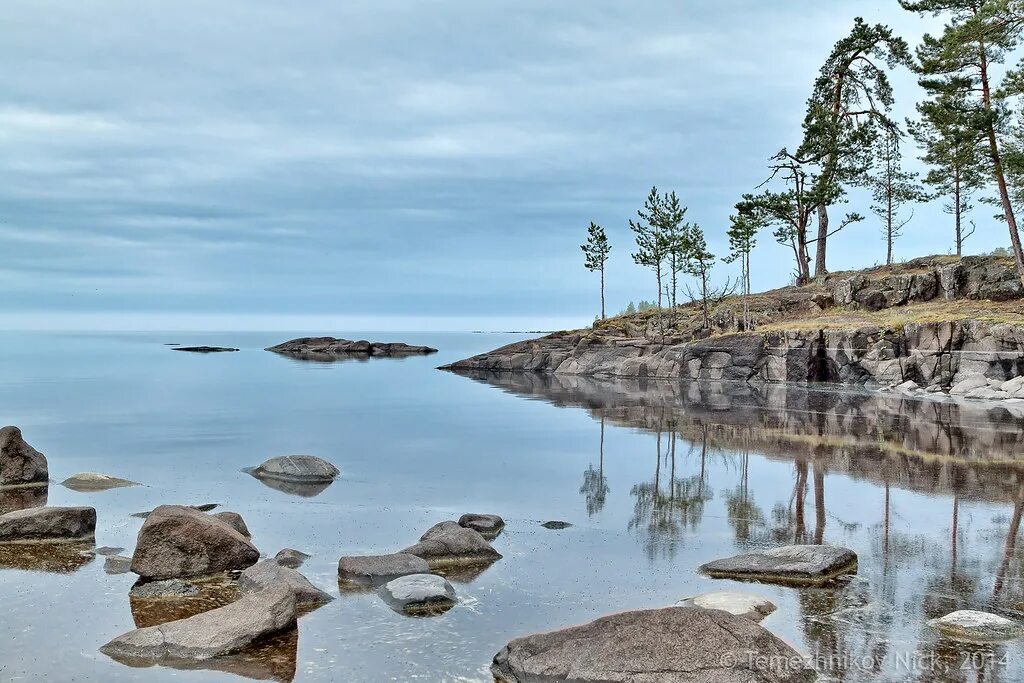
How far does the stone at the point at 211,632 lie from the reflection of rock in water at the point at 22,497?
10097 mm

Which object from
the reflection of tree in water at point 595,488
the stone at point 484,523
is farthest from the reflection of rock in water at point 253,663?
the reflection of tree in water at point 595,488

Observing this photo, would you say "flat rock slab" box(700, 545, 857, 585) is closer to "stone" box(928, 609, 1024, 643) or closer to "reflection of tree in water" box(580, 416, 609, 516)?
"stone" box(928, 609, 1024, 643)

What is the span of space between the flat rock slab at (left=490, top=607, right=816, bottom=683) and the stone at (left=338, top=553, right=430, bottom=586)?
3.54 metres

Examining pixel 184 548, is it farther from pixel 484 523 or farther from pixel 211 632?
pixel 484 523

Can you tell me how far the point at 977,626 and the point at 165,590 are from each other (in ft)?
33.7

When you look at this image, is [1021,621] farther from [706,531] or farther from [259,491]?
[259,491]

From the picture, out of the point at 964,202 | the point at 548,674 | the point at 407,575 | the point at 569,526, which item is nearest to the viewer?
the point at 548,674

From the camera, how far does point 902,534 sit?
14.8 meters

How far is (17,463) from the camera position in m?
20.9

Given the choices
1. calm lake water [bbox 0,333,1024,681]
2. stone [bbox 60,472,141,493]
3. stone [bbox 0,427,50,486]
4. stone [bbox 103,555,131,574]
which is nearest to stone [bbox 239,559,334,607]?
calm lake water [bbox 0,333,1024,681]

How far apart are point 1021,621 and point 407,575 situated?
7.66 m

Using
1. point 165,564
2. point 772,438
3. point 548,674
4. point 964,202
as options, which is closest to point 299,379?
point 772,438

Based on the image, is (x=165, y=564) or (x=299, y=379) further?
(x=299, y=379)

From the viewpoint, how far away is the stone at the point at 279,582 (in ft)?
36.7
